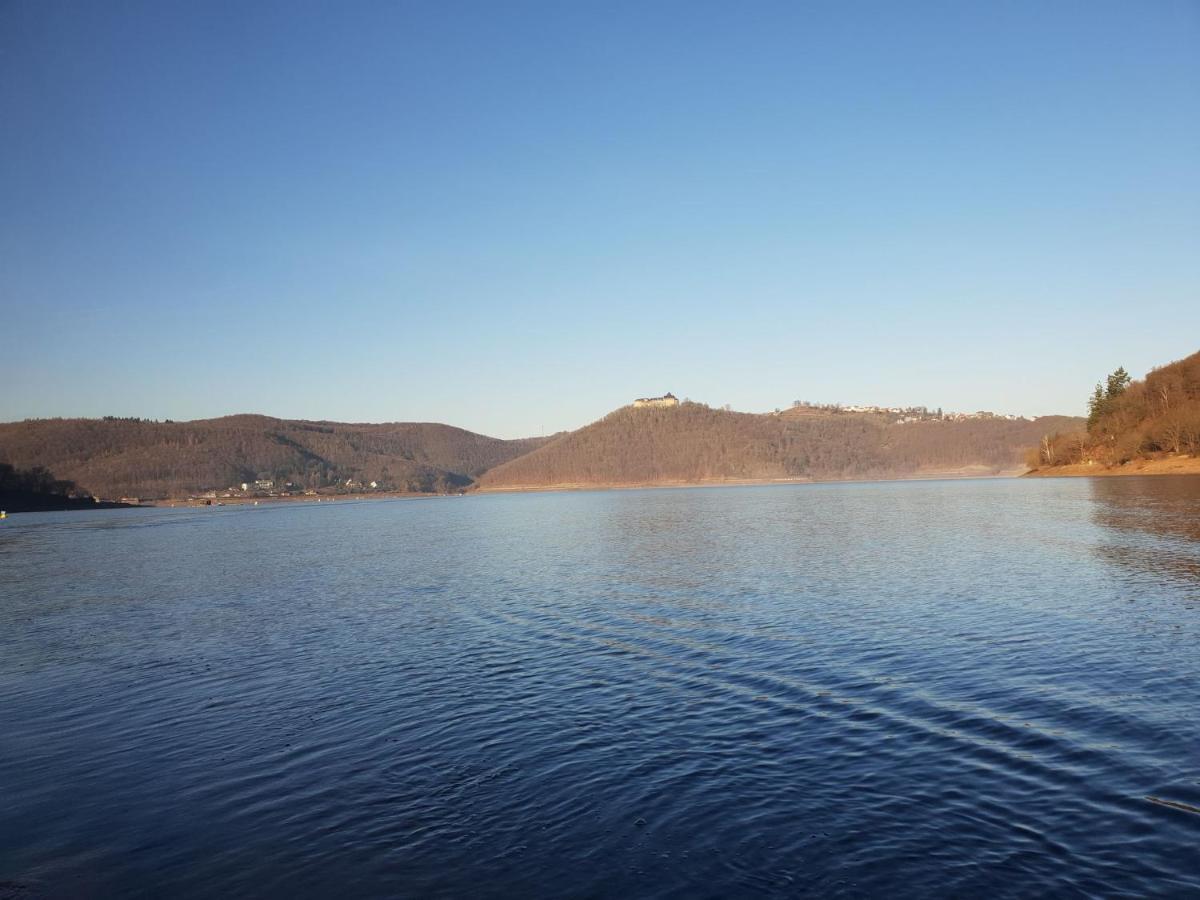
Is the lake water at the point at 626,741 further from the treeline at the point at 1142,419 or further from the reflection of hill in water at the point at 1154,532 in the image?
the treeline at the point at 1142,419

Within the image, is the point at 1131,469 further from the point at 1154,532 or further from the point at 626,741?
the point at 626,741

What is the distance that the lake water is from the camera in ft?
35.1

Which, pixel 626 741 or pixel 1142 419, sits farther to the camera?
pixel 1142 419

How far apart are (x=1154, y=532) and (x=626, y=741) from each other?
5044cm

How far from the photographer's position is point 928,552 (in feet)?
157

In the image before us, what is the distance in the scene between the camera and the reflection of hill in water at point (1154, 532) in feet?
120

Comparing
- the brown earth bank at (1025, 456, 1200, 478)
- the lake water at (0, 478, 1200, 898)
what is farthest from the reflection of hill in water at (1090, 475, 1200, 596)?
the brown earth bank at (1025, 456, 1200, 478)

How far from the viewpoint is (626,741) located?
1598 cm

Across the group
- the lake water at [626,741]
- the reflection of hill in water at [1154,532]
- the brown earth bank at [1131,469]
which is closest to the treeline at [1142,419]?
the brown earth bank at [1131,469]

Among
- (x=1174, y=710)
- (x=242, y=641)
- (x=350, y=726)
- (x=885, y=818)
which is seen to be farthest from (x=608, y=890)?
(x=242, y=641)

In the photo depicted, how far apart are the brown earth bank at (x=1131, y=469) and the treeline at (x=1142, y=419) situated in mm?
1136

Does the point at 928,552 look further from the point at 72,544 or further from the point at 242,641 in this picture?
the point at 72,544

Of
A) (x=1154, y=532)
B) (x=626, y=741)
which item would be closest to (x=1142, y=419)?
(x=1154, y=532)

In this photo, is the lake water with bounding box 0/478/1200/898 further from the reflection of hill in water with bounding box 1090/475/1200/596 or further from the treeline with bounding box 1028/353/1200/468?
the treeline with bounding box 1028/353/1200/468
